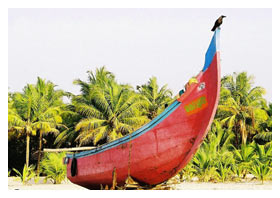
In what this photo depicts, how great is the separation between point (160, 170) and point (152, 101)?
16.7 meters

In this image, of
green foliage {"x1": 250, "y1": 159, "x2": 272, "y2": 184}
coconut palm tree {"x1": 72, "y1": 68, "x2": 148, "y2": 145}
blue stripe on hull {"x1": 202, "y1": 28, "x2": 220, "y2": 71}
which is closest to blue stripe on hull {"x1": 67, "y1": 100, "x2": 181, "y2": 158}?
blue stripe on hull {"x1": 202, "y1": 28, "x2": 220, "y2": 71}

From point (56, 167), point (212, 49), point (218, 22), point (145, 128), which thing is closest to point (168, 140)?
point (145, 128)

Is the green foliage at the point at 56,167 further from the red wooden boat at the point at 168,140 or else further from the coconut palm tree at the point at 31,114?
the coconut palm tree at the point at 31,114

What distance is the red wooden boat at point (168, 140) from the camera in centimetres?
915

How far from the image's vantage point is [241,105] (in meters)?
26.9

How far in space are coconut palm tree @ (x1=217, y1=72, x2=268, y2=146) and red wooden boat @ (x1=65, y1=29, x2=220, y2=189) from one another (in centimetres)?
1636

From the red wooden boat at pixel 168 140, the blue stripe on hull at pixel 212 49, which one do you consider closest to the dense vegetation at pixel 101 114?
the red wooden boat at pixel 168 140

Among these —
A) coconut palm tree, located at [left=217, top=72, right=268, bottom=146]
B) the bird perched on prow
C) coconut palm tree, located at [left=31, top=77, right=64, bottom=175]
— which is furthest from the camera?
coconut palm tree, located at [left=217, top=72, right=268, bottom=146]

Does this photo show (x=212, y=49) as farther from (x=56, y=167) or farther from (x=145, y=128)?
(x=56, y=167)

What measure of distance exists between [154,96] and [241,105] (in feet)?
19.4

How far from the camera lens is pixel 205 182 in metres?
16.4

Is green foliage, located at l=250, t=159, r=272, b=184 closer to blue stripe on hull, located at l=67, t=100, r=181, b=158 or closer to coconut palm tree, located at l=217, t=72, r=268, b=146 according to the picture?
blue stripe on hull, located at l=67, t=100, r=181, b=158

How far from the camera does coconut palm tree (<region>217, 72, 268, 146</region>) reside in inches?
1033

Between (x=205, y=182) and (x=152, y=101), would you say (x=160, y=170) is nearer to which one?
(x=205, y=182)
